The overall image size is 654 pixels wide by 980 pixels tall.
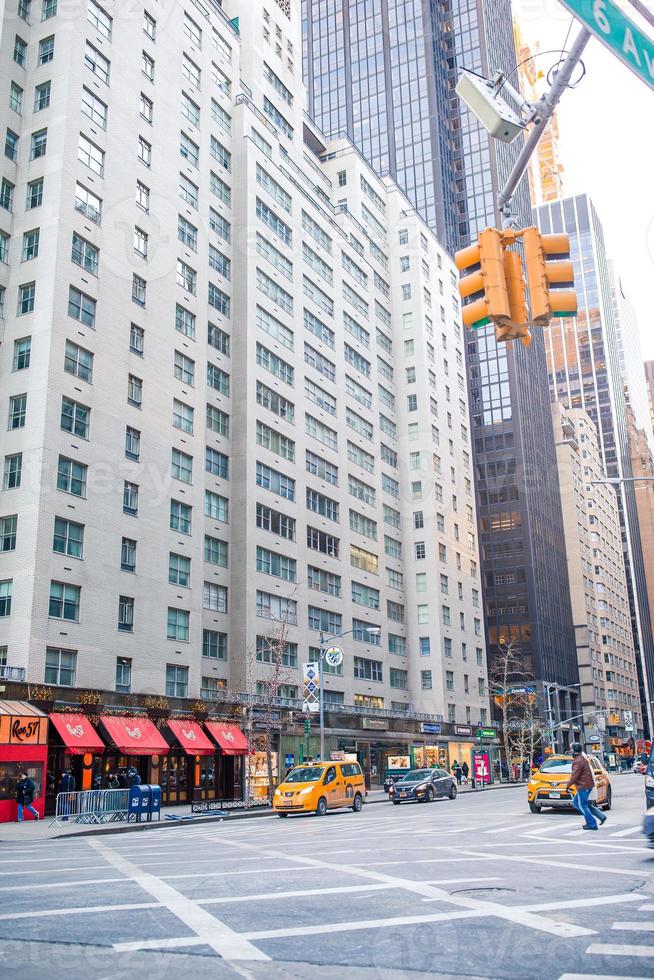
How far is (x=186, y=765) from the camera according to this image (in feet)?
144

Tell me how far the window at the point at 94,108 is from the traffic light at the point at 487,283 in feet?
135

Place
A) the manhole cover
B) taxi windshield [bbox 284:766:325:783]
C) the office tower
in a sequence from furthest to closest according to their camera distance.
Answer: the office tower → taxi windshield [bbox 284:766:325:783] → the manhole cover

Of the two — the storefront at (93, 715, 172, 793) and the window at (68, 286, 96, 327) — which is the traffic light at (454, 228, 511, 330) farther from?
the window at (68, 286, 96, 327)

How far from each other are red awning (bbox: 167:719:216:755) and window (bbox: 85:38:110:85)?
110 ft

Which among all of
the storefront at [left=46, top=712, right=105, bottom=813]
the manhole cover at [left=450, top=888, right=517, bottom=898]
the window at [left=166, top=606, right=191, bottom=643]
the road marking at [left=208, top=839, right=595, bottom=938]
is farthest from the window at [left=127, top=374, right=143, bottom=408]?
the manhole cover at [left=450, top=888, right=517, bottom=898]

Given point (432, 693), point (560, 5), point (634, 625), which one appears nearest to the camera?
point (560, 5)

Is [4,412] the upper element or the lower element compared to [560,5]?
upper

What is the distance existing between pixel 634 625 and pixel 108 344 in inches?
6241

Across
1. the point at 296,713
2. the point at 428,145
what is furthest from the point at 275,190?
the point at 428,145

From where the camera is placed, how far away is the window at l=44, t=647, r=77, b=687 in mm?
36312

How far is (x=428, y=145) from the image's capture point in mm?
125438

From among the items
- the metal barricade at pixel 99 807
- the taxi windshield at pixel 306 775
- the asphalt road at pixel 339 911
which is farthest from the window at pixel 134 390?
the asphalt road at pixel 339 911

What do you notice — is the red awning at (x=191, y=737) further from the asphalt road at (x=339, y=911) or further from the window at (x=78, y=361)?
the asphalt road at (x=339, y=911)

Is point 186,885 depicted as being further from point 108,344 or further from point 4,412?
point 108,344
